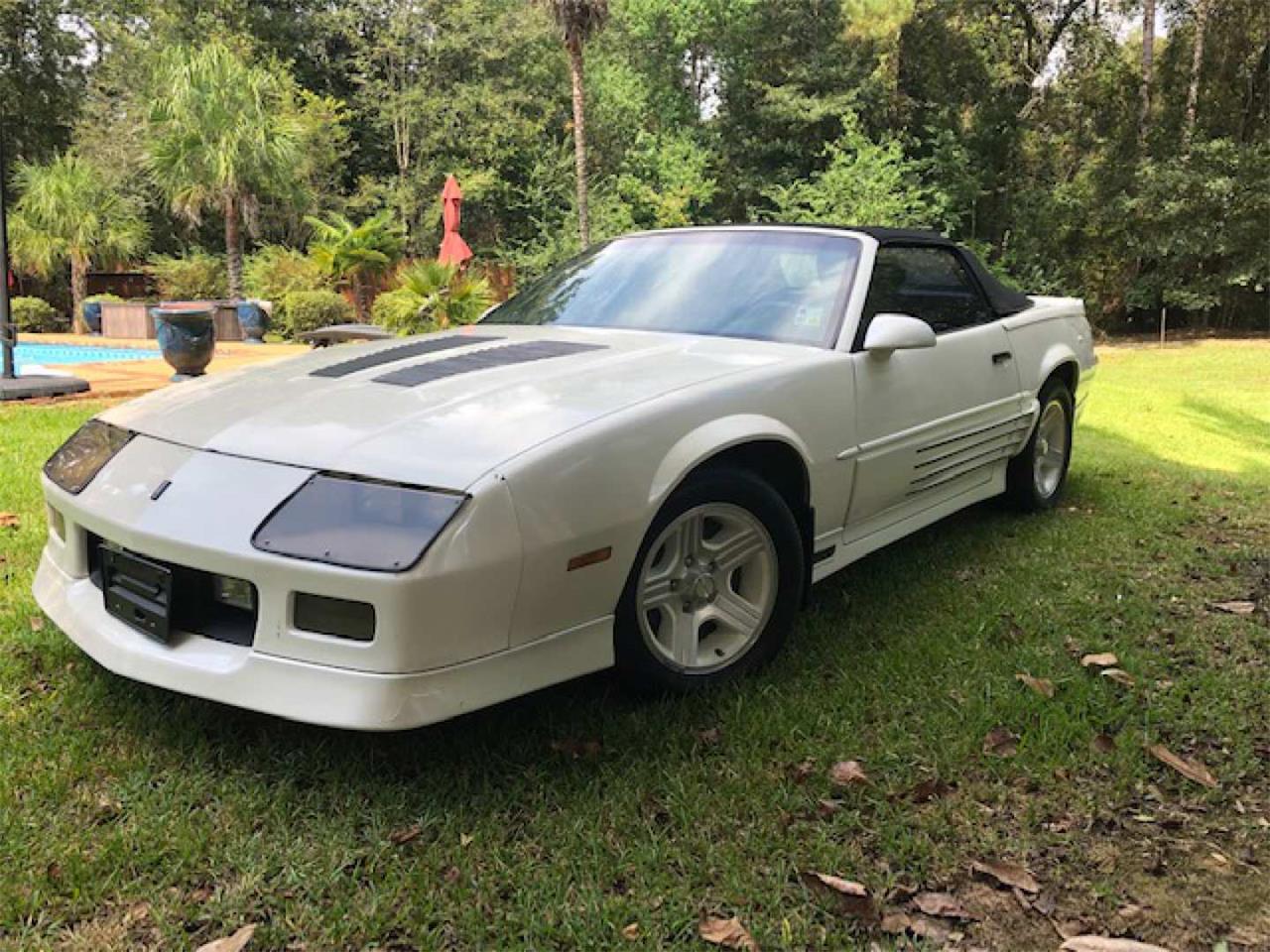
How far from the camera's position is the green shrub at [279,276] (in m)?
19.5

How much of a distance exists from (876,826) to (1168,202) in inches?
826

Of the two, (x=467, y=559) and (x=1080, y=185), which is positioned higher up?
(x=1080, y=185)

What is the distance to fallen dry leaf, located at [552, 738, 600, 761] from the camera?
244 cm

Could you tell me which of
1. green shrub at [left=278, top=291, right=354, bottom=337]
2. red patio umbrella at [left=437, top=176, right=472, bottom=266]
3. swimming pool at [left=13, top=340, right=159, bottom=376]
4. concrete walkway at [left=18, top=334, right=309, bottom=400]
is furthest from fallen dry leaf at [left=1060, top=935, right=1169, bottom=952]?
green shrub at [left=278, top=291, right=354, bottom=337]

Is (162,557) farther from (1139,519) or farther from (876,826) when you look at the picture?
(1139,519)

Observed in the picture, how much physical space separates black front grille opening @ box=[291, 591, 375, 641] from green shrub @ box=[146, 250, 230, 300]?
20.8 m

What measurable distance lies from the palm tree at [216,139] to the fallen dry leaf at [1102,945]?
19.1 metres

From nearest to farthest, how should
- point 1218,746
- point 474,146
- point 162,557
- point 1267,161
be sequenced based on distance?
1. point 162,557
2. point 1218,746
3. point 1267,161
4. point 474,146

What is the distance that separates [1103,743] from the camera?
2.56 m

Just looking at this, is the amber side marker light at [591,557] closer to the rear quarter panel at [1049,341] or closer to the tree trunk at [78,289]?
the rear quarter panel at [1049,341]

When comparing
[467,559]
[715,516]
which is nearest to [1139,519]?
[715,516]

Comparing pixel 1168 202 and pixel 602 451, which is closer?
pixel 602 451

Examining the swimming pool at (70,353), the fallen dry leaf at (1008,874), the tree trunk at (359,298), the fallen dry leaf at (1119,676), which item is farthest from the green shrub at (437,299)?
the fallen dry leaf at (1008,874)

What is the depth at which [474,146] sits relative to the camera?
25.8 m
